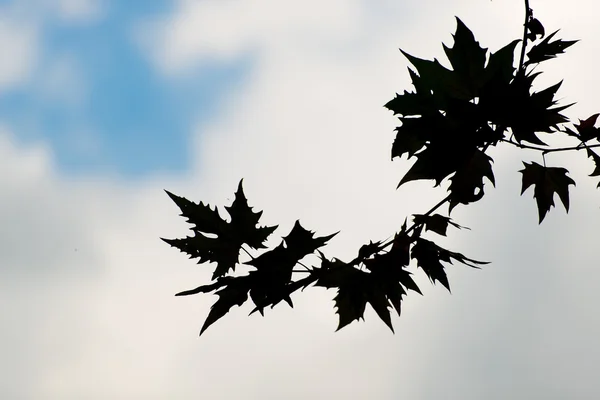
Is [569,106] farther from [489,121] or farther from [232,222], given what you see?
[232,222]

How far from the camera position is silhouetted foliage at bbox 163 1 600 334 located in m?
2.36

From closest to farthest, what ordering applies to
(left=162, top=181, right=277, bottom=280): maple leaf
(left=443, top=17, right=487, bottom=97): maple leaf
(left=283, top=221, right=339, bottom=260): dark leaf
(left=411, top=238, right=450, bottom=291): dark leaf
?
(left=443, top=17, right=487, bottom=97): maple leaf < (left=283, top=221, right=339, bottom=260): dark leaf < (left=411, top=238, right=450, bottom=291): dark leaf < (left=162, top=181, right=277, bottom=280): maple leaf

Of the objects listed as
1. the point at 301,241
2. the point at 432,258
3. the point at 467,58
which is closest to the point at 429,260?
the point at 432,258

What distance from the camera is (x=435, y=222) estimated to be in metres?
2.82

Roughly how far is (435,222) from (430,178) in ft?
1.48

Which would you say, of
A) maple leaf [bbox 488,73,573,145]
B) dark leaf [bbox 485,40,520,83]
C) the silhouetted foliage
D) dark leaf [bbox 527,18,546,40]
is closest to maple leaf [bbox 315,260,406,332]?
the silhouetted foliage

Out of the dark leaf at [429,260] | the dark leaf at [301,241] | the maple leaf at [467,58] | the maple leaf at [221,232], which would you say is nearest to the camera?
the maple leaf at [467,58]

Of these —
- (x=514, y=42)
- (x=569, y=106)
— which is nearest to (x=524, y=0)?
(x=514, y=42)

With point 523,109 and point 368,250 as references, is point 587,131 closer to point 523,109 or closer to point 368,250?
point 523,109

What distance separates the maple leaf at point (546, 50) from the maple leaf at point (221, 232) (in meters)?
1.28

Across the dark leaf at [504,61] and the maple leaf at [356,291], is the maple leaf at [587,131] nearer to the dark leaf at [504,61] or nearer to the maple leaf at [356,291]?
the dark leaf at [504,61]

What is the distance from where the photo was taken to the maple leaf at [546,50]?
2824 millimetres

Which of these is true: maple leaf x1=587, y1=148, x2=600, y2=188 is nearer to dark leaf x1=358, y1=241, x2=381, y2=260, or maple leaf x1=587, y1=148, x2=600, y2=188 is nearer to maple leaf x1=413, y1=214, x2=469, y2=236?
maple leaf x1=413, y1=214, x2=469, y2=236

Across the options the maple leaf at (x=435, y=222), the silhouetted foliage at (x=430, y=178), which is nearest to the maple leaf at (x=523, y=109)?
the silhouetted foliage at (x=430, y=178)
